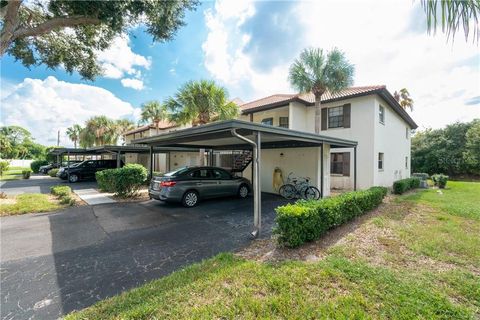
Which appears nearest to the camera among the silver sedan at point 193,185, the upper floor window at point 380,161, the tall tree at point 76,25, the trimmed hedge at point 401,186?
the tall tree at point 76,25

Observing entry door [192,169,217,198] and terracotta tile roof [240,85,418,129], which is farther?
terracotta tile roof [240,85,418,129]

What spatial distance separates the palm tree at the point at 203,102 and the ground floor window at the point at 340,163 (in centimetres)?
675

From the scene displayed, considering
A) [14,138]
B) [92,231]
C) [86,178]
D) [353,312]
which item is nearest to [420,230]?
[353,312]

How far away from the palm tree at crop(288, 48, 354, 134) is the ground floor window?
2.84 metres

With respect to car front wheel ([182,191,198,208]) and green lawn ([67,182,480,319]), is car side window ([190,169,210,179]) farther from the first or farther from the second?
green lawn ([67,182,480,319])

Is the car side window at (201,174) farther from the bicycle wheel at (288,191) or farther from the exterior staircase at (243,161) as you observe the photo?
the exterior staircase at (243,161)

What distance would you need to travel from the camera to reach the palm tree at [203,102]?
1234 centimetres

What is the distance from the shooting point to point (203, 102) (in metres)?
12.4

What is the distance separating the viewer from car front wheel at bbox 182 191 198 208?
8.29 metres

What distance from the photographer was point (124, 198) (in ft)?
33.7

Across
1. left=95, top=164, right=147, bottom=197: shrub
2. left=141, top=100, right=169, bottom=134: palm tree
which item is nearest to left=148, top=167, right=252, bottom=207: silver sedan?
left=95, top=164, right=147, bottom=197: shrub

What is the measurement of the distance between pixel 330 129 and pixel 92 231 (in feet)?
42.8

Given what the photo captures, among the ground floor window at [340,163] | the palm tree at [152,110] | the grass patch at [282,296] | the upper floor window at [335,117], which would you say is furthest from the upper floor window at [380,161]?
the palm tree at [152,110]

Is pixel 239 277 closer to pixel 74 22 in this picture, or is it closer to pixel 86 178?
pixel 74 22
